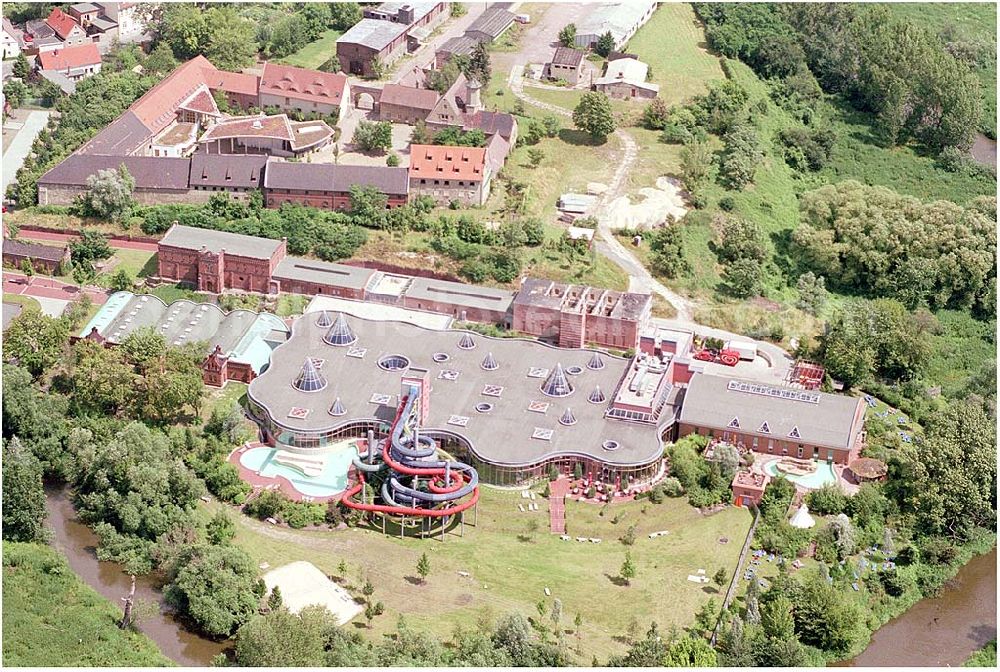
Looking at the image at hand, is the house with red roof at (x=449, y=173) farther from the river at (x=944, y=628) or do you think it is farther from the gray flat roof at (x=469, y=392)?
the river at (x=944, y=628)

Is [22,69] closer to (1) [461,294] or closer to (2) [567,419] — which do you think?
(1) [461,294]

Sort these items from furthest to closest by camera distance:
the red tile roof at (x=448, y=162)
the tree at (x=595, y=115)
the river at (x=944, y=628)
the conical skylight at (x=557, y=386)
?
the tree at (x=595, y=115)
the red tile roof at (x=448, y=162)
the conical skylight at (x=557, y=386)
the river at (x=944, y=628)

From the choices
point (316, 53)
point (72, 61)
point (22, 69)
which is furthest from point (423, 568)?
point (316, 53)

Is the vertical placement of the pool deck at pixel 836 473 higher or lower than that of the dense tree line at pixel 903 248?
lower

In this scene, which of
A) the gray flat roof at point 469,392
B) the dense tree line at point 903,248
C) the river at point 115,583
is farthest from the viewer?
the dense tree line at point 903,248

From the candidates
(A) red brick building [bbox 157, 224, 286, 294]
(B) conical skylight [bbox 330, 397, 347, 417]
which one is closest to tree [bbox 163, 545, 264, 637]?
(B) conical skylight [bbox 330, 397, 347, 417]

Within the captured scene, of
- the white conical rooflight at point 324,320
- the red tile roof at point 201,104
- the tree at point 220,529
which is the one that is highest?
the red tile roof at point 201,104

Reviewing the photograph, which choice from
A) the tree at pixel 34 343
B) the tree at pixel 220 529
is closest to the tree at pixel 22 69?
the tree at pixel 34 343
